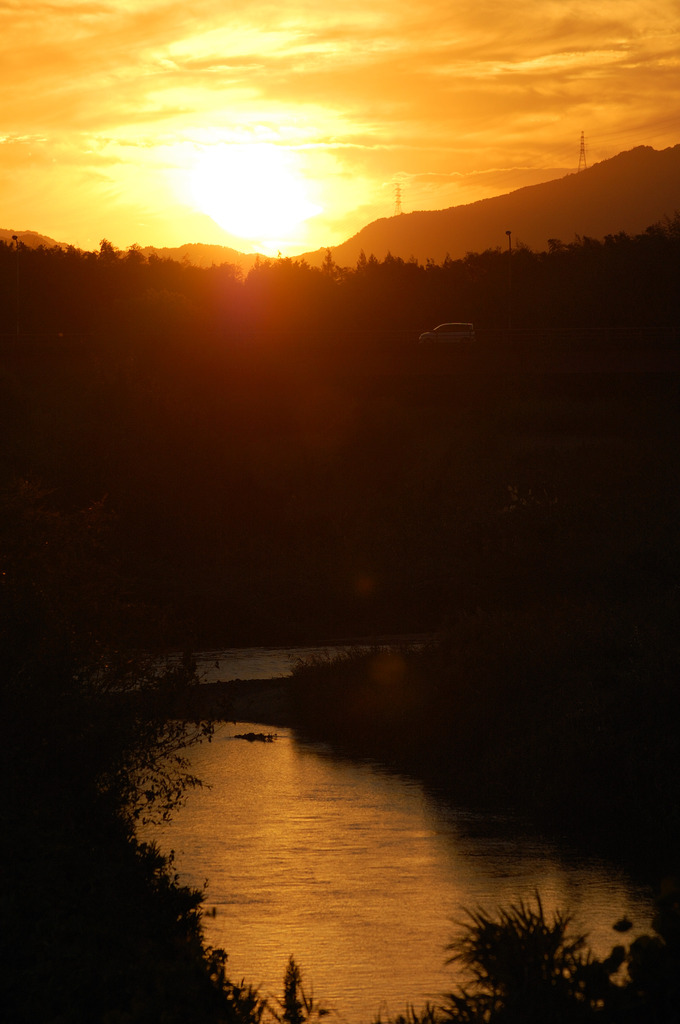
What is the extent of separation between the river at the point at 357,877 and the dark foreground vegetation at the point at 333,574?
1.00 meters

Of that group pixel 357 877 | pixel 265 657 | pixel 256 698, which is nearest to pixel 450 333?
pixel 265 657

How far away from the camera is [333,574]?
169ft

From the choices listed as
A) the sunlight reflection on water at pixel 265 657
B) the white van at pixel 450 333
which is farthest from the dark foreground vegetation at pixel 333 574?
the white van at pixel 450 333

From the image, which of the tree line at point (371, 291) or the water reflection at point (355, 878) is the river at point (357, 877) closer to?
the water reflection at point (355, 878)

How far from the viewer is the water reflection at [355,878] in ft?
53.1

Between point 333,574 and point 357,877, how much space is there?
105 ft

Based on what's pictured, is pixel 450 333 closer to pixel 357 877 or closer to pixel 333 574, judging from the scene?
pixel 333 574

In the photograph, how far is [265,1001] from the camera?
13.1m

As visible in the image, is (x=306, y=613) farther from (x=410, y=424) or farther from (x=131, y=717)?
(x=131, y=717)

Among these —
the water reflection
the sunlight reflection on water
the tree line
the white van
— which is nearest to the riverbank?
the sunlight reflection on water

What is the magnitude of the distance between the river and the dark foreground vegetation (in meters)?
1.00

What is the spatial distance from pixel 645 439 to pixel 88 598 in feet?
161

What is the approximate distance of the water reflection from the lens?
53.1 ft

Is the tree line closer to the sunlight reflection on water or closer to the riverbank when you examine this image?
the sunlight reflection on water
